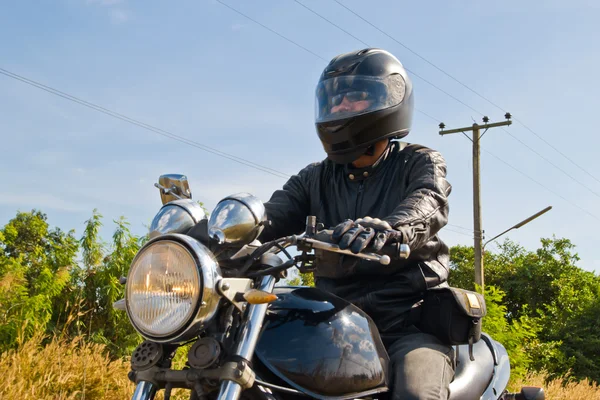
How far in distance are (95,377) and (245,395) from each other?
401cm

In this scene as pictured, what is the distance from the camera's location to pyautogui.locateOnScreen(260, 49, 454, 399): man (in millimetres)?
2611

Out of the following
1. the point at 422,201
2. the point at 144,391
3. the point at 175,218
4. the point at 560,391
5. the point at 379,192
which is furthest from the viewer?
the point at 560,391

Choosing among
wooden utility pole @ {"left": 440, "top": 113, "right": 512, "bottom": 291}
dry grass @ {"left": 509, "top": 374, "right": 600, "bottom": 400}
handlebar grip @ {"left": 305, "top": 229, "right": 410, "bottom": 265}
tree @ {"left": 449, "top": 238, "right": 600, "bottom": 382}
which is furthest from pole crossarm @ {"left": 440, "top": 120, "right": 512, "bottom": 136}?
handlebar grip @ {"left": 305, "top": 229, "right": 410, "bottom": 265}

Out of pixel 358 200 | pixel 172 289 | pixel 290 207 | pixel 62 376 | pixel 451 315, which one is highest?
pixel 358 200

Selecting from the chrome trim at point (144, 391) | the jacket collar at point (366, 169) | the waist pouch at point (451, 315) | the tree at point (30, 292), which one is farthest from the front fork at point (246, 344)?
the tree at point (30, 292)

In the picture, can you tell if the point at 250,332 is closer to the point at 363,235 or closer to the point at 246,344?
the point at 246,344

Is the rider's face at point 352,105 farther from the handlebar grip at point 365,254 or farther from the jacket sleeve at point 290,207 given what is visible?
the handlebar grip at point 365,254

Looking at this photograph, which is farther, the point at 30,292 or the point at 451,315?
the point at 30,292

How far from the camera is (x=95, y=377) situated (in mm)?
5527

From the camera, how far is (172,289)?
1.76 meters

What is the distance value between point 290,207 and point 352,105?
1.99ft

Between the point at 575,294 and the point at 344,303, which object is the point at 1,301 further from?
the point at 575,294

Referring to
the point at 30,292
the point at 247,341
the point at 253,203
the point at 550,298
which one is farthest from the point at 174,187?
the point at 550,298

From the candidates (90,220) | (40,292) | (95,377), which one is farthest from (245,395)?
(90,220)
